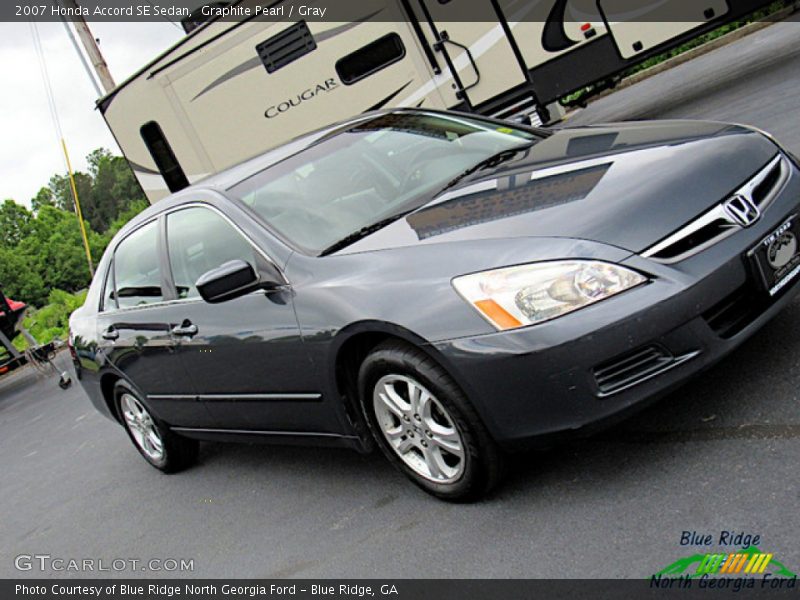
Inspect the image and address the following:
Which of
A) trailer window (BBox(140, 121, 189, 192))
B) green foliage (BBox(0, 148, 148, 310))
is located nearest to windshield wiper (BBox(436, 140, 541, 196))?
trailer window (BBox(140, 121, 189, 192))

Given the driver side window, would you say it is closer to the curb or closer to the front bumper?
the front bumper

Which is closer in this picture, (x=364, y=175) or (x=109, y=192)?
(x=364, y=175)

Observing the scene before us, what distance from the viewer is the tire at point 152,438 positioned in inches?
221

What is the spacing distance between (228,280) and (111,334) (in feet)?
6.54

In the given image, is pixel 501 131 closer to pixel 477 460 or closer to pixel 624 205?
pixel 624 205

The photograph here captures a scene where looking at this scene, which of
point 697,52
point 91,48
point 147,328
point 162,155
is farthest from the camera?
point 91,48

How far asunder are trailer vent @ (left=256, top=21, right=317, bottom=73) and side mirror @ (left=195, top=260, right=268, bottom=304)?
896 centimetres

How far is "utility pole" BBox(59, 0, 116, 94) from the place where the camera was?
2159 centimetres

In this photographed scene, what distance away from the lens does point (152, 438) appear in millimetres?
5793

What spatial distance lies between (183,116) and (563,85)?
5.30 metres

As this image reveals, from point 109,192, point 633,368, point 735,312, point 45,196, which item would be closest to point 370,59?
point 735,312

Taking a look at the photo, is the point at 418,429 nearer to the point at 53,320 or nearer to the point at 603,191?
the point at 603,191

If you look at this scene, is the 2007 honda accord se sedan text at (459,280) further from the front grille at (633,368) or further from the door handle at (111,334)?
the door handle at (111,334)

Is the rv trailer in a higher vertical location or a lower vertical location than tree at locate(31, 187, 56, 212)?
lower
